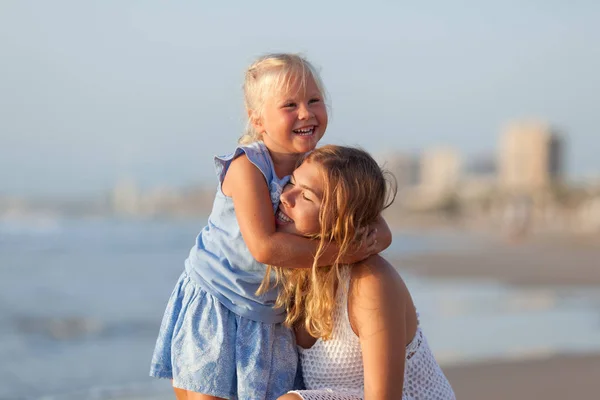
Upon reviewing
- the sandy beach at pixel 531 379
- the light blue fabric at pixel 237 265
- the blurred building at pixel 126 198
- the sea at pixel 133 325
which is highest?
the light blue fabric at pixel 237 265

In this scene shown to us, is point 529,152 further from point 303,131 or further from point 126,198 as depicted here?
point 303,131

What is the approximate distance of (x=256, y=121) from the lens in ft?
9.02

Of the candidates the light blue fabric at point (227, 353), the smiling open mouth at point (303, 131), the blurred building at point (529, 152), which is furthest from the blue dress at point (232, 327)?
the blurred building at point (529, 152)

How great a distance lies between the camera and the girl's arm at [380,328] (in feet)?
7.93

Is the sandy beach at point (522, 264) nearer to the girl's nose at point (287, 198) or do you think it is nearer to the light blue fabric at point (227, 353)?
the light blue fabric at point (227, 353)

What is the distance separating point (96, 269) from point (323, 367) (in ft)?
49.5

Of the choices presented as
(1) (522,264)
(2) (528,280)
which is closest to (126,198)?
(1) (522,264)

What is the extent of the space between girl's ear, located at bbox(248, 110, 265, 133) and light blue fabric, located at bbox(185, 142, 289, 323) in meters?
0.07

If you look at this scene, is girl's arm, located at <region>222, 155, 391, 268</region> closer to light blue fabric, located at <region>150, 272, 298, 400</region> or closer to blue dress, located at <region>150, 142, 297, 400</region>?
blue dress, located at <region>150, 142, 297, 400</region>

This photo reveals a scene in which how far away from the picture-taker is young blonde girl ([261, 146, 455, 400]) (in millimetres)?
2436

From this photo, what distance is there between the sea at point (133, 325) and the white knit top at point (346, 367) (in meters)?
2.99

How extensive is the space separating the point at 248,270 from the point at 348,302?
0.35m

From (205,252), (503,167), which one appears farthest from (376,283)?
(503,167)

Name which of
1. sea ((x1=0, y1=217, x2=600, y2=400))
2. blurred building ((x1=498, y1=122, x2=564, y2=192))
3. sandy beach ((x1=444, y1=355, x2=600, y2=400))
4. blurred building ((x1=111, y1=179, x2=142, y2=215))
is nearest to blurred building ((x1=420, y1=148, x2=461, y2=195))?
blurred building ((x1=498, y1=122, x2=564, y2=192))
